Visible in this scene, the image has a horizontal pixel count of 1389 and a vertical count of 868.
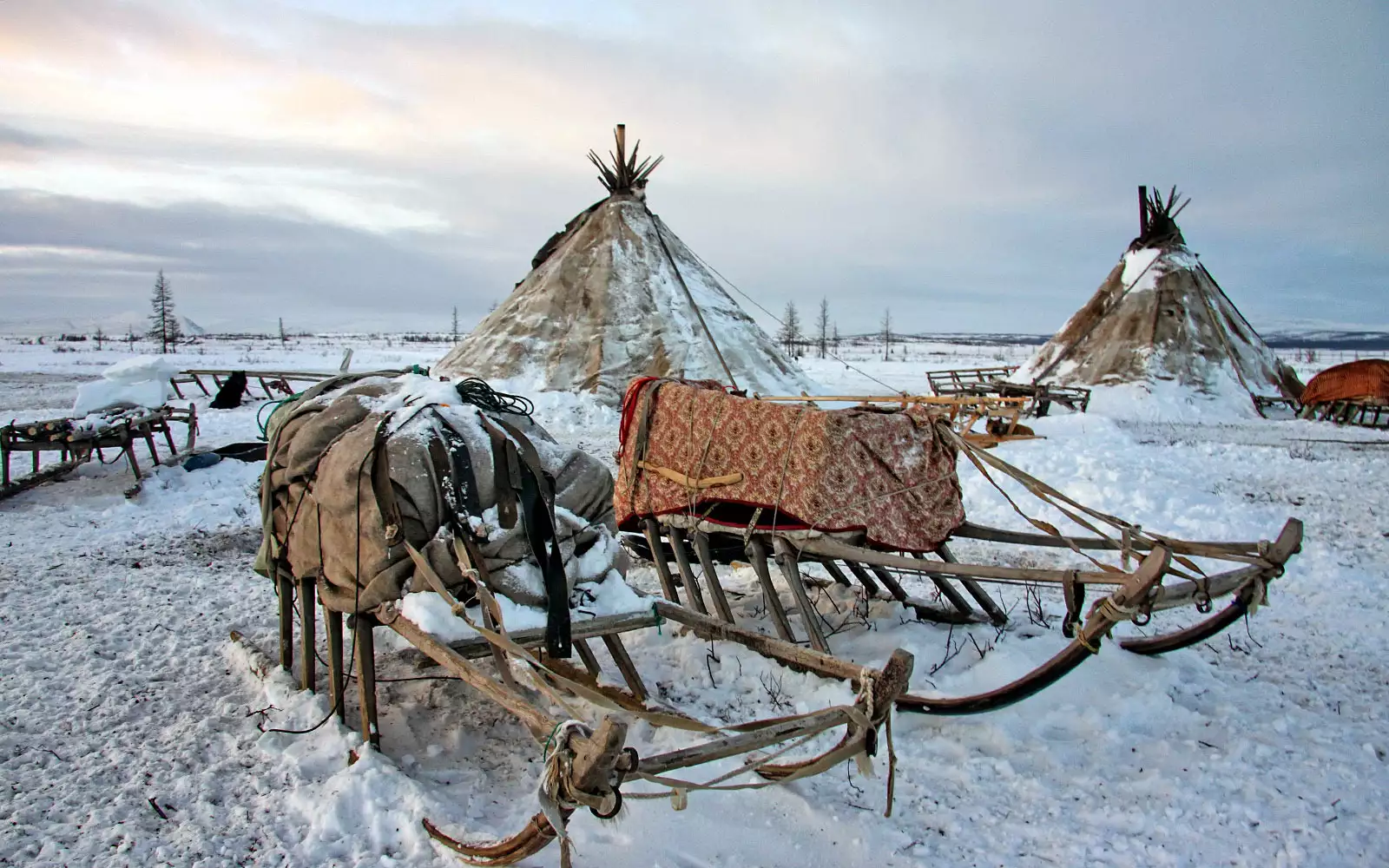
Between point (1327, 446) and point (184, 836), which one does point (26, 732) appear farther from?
point (1327, 446)

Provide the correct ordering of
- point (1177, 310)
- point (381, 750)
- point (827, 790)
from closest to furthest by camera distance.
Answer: point (827, 790) → point (381, 750) → point (1177, 310)

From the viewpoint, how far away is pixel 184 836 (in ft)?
8.77

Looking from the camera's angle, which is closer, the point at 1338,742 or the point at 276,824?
the point at 276,824

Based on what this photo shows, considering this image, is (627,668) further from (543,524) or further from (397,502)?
(397,502)

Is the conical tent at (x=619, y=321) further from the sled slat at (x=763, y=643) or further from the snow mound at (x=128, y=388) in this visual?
the sled slat at (x=763, y=643)

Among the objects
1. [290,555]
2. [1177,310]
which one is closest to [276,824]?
[290,555]

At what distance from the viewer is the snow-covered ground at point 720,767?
264 cm

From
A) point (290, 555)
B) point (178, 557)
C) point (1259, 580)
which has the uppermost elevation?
point (1259, 580)

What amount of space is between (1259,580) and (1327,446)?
37.1 ft

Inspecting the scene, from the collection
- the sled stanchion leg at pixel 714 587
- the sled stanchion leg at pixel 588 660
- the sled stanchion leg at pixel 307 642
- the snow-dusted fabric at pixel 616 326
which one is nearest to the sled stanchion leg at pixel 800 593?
the sled stanchion leg at pixel 714 587

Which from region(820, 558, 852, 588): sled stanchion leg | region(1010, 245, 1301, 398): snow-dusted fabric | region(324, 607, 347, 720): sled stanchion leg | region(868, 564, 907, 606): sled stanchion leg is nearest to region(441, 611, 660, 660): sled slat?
region(324, 607, 347, 720): sled stanchion leg

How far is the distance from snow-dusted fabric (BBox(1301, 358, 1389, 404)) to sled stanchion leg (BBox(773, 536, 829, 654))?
16.5 m

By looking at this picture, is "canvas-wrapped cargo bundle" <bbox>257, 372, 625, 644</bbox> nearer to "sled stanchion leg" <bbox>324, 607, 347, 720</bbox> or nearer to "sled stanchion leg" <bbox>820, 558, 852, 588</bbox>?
"sled stanchion leg" <bbox>324, 607, 347, 720</bbox>

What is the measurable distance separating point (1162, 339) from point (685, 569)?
1775 centimetres
